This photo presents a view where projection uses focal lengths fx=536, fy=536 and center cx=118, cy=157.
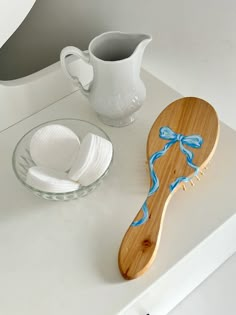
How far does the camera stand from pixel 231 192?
56 cm

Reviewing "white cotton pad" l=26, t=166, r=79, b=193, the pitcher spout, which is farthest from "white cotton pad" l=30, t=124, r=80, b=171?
the pitcher spout

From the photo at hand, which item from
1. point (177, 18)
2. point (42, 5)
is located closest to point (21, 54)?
point (42, 5)

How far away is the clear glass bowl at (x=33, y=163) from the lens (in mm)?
534

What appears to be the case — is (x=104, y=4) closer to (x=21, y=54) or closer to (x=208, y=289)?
(x=21, y=54)

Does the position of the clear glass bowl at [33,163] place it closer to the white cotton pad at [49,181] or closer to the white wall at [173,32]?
the white cotton pad at [49,181]

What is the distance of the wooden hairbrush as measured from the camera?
1.62ft

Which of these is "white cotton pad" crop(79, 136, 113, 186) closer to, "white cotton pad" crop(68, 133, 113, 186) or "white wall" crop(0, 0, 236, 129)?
"white cotton pad" crop(68, 133, 113, 186)

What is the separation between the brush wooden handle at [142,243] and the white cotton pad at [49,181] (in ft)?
0.24

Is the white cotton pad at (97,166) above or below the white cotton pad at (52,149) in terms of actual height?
above

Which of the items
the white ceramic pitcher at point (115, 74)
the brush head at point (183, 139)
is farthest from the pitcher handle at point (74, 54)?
the brush head at point (183, 139)

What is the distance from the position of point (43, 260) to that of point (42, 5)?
0.37 meters

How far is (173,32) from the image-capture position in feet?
2.11

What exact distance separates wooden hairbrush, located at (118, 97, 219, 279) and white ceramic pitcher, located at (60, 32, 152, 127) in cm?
4

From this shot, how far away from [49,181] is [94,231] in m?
0.07
